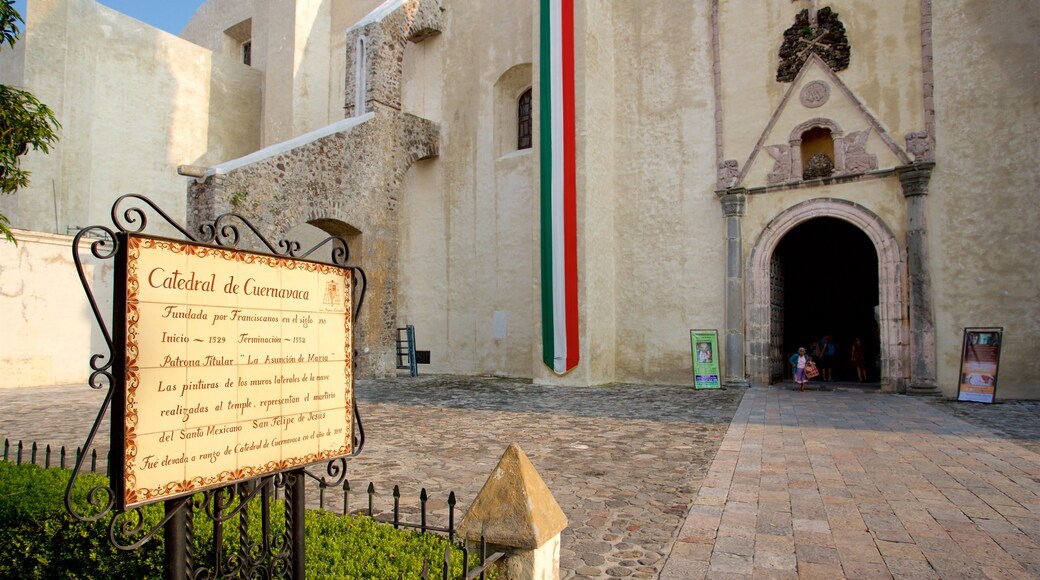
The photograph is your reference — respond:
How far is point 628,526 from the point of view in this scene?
13.9 ft

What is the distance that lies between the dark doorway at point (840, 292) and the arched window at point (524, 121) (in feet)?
25.7

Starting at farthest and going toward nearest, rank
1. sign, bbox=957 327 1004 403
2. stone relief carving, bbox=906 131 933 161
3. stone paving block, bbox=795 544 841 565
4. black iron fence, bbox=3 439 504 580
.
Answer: stone relief carving, bbox=906 131 933 161
sign, bbox=957 327 1004 403
stone paving block, bbox=795 544 841 565
black iron fence, bbox=3 439 504 580

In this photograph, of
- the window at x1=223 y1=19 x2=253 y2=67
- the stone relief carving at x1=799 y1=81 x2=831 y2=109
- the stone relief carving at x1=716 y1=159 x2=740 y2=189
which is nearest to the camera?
the stone relief carving at x1=799 y1=81 x2=831 y2=109

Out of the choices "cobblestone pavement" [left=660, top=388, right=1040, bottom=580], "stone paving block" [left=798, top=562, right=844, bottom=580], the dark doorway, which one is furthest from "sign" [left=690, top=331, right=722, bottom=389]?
"stone paving block" [left=798, top=562, right=844, bottom=580]

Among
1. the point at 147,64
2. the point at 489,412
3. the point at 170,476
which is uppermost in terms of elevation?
the point at 147,64

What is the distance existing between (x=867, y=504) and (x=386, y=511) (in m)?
3.48

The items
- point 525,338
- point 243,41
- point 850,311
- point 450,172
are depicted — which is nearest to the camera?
point 525,338

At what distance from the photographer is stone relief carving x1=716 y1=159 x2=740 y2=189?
13.2 metres

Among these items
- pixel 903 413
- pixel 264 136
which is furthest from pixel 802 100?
pixel 264 136

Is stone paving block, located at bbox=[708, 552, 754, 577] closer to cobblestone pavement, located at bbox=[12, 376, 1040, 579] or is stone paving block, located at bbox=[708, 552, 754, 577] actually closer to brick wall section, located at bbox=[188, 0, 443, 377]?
cobblestone pavement, located at bbox=[12, 376, 1040, 579]

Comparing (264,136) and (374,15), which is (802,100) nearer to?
(374,15)

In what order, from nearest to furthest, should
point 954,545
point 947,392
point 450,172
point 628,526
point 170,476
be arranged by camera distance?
point 170,476
point 954,545
point 628,526
point 947,392
point 450,172

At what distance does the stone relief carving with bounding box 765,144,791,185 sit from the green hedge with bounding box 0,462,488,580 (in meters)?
11.7

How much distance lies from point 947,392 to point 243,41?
23677 mm
